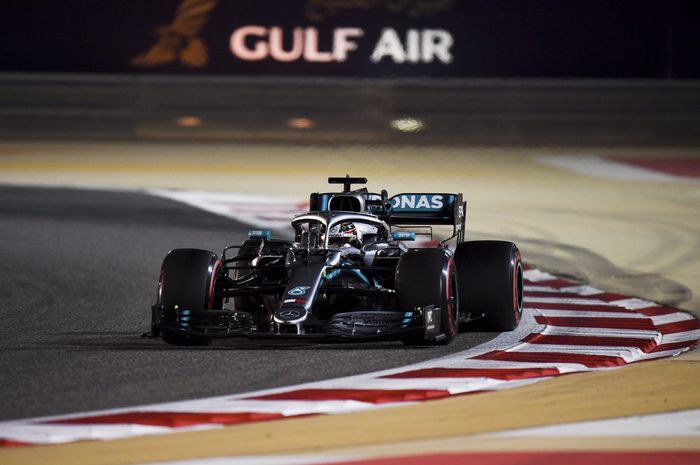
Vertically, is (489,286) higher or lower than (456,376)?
higher

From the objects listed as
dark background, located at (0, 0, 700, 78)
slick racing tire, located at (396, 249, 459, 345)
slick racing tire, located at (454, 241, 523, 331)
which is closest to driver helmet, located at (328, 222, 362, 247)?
slick racing tire, located at (454, 241, 523, 331)

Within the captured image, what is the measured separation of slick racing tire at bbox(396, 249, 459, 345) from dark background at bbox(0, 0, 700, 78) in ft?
51.6

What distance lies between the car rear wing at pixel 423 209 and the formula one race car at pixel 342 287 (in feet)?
0.81

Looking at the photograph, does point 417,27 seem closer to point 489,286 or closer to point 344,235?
point 344,235

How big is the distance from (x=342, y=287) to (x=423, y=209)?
1.71 metres

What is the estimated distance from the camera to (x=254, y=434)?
6.30m

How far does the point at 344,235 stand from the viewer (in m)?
9.27

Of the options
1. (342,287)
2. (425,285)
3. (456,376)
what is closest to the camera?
(456,376)

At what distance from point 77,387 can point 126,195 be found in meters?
10.6

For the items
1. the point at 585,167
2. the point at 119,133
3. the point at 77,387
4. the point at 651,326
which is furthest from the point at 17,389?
the point at 119,133

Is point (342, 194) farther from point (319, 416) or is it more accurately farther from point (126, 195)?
point (126, 195)

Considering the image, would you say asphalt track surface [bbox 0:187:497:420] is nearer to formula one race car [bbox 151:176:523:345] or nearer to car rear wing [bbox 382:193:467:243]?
formula one race car [bbox 151:176:523:345]

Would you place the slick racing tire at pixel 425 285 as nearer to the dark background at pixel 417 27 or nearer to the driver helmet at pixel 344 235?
the driver helmet at pixel 344 235

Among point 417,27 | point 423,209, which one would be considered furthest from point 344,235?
point 417,27
